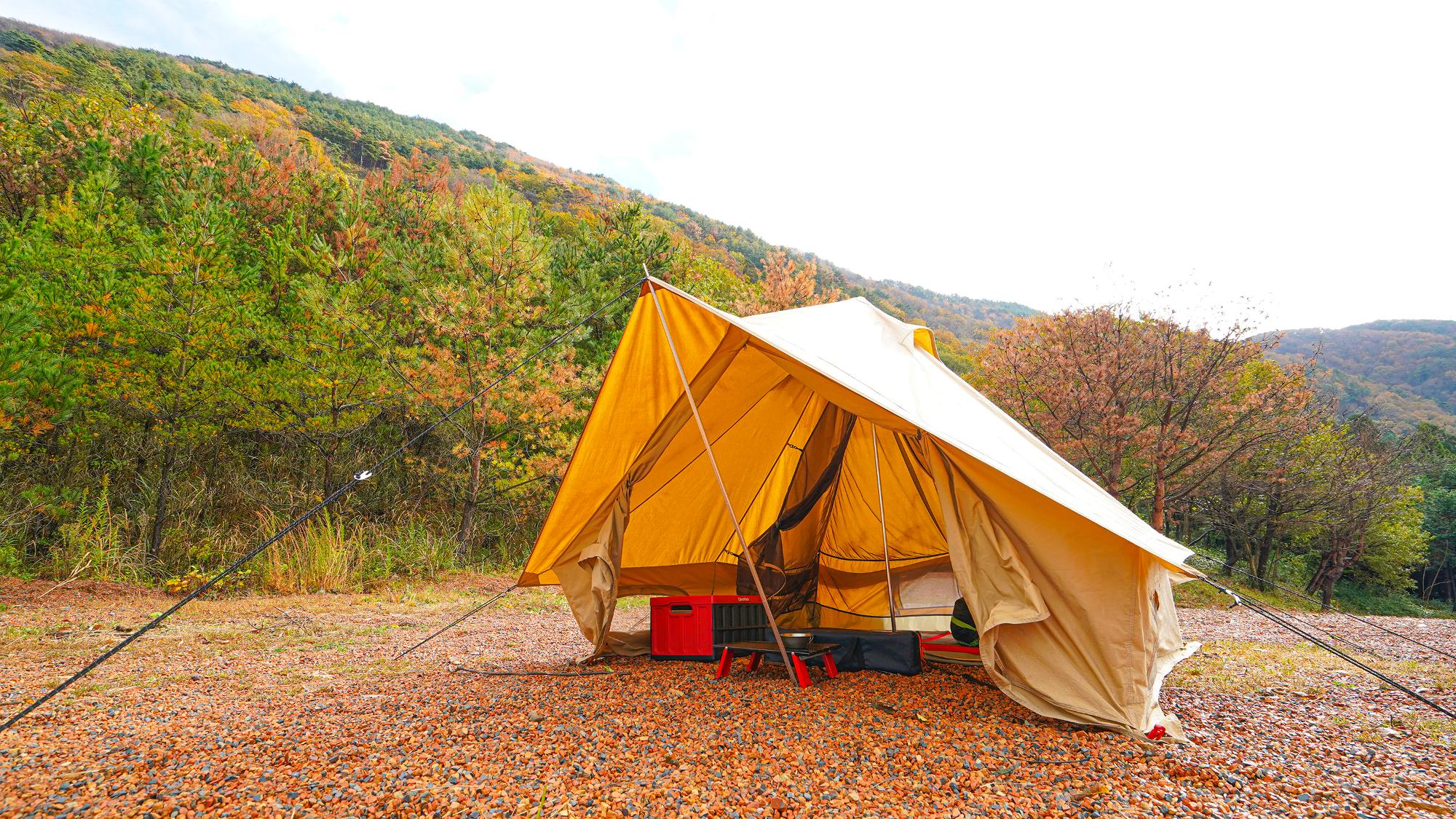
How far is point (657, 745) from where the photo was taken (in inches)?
108

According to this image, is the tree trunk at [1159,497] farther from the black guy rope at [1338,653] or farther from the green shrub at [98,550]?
the green shrub at [98,550]

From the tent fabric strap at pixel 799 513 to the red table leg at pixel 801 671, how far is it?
3.91 feet

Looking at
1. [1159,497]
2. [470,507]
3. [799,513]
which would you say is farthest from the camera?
[1159,497]

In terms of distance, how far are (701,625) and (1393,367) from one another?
235 feet

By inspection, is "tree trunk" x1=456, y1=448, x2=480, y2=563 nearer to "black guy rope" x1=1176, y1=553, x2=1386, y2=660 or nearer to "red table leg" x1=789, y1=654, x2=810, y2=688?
"red table leg" x1=789, y1=654, x2=810, y2=688

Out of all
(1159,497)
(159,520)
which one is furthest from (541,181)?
(1159,497)

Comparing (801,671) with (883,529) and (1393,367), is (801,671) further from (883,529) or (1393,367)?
(1393,367)

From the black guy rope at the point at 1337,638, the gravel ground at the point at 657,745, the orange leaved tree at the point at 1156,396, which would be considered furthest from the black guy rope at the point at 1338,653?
the orange leaved tree at the point at 1156,396

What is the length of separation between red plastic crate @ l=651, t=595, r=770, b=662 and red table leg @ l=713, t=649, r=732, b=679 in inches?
10.2

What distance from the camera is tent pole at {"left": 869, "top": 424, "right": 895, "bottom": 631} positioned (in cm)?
522

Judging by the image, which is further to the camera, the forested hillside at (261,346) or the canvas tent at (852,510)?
the forested hillside at (261,346)

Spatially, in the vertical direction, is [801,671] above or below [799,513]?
below

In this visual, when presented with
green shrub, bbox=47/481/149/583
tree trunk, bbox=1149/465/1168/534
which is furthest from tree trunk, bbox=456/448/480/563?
tree trunk, bbox=1149/465/1168/534

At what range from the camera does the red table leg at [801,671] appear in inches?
144
